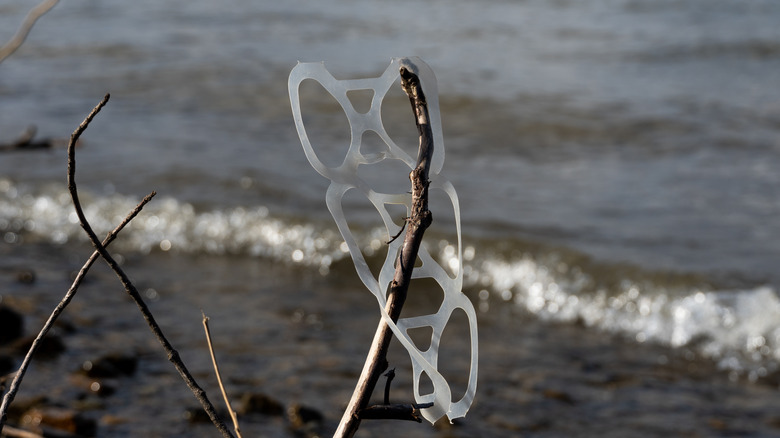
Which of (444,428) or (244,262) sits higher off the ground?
(444,428)

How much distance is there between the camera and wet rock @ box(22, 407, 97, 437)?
113 inches

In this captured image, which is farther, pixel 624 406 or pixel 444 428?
pixel 624 406

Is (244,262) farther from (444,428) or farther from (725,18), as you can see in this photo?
(725,18)

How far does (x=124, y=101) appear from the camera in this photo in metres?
8.40

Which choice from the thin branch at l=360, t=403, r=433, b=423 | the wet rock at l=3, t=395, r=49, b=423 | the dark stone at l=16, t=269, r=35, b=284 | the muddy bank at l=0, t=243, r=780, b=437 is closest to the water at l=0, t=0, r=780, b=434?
the muddy bank at l=0, t=243, r=780, b=437

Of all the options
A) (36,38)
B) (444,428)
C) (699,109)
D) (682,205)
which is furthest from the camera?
(36,38)

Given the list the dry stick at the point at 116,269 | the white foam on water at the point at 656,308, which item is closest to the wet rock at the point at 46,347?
the white foam on water at the point at 656,308

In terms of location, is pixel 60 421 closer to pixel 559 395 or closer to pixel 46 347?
pixel 46 347

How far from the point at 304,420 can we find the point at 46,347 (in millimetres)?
1236

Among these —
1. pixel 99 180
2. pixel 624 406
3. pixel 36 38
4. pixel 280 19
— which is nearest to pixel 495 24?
pixel 280 19

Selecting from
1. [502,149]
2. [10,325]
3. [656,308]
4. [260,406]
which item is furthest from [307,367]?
[502,149]

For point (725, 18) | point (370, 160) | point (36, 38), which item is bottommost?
point (36, 38)

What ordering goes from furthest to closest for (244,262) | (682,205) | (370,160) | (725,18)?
1. (725,18)
2. (682,205)
3. (244,262)
4. (370,160)

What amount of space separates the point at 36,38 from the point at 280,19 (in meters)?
3.37
